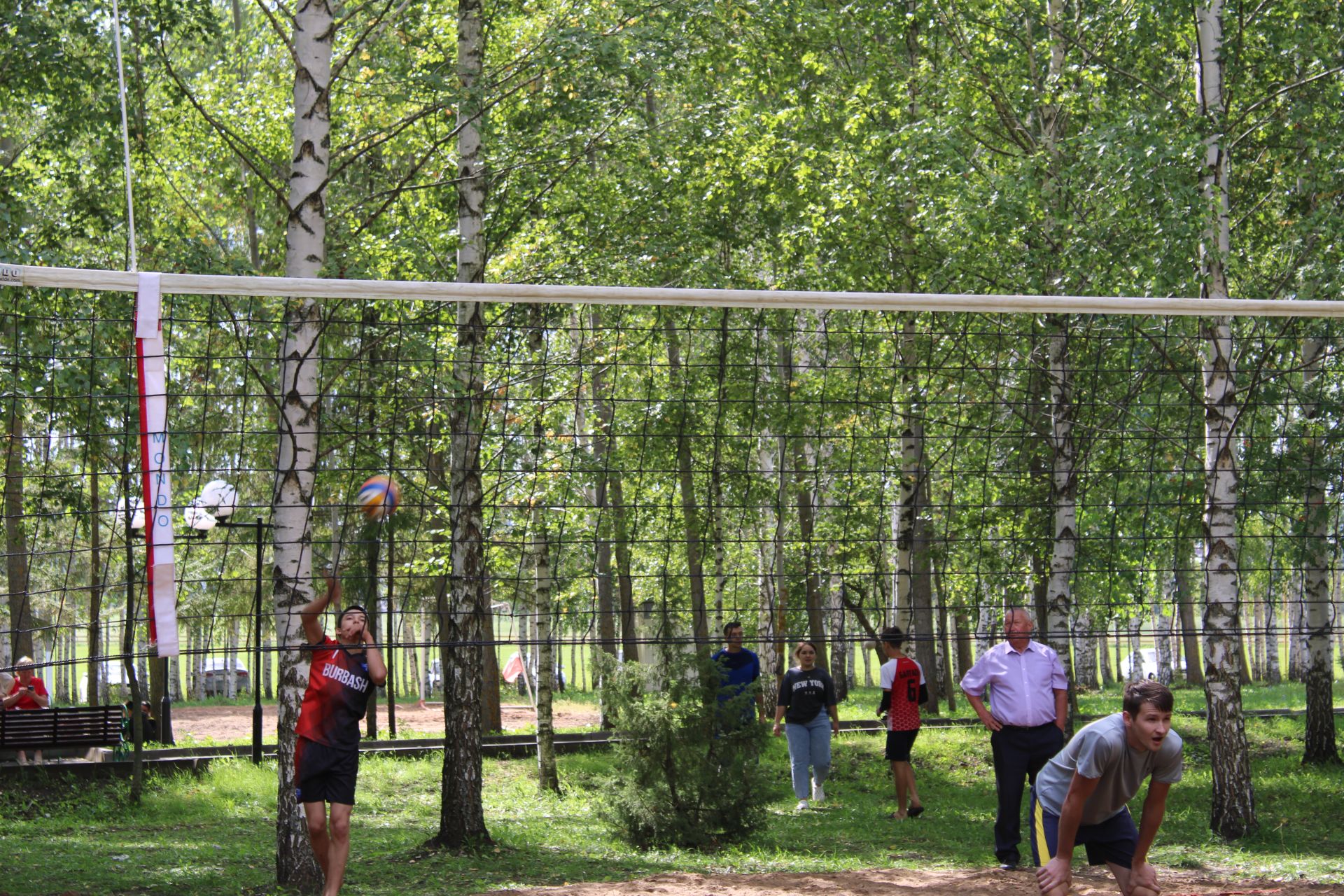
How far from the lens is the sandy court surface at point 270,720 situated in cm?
2230

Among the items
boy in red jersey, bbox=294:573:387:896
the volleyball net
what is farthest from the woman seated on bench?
boy in red jersey, bbox=294:573:387:896

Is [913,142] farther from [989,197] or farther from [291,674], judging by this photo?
[291,674]

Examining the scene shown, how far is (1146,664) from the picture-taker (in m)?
62.1

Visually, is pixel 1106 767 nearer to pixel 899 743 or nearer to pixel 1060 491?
pixel 899 743

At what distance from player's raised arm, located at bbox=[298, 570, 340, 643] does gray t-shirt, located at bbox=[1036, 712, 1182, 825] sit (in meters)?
3.66

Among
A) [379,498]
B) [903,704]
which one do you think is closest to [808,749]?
[903,704]

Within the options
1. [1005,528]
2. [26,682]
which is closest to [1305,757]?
[1005,528]

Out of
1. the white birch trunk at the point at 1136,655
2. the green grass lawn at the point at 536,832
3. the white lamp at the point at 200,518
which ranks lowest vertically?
the white birch trunk at the point at 1136,655

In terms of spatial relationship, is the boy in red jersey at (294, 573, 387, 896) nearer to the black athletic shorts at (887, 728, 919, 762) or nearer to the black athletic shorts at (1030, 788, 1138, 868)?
the black athletic shorts at (1030, 788, 1138, 868)

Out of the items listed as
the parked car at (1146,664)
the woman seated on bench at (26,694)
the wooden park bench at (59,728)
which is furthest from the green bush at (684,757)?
the parked car at (1146,664)

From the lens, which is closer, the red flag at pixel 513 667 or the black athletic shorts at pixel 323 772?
the black athletic shorts at pixel 323 772

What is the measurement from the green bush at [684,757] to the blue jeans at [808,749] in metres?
1.96

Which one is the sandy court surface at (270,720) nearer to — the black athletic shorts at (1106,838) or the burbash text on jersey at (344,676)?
the burbash text on jersey at (344,676)

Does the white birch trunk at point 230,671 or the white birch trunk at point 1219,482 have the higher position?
the white birch trunk at point 1219,482
